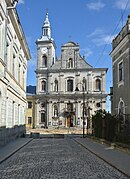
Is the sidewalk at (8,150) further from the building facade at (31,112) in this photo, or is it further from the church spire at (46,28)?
the church spire at (46,28)

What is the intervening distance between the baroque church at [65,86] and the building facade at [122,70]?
1199 inches

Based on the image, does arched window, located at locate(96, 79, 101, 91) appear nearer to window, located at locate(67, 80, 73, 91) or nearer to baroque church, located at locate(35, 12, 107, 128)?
baroque church, located at locate(35, 12, 107, 128)

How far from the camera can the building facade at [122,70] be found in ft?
72.5

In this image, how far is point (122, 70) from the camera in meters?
23.9

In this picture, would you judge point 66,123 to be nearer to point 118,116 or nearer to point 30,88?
point 30,88

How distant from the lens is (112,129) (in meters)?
20.3

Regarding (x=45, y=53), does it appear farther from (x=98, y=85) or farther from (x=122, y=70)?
(x=122, y=70)

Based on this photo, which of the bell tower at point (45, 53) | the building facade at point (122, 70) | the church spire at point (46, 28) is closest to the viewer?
the building facade at point (122, 70)

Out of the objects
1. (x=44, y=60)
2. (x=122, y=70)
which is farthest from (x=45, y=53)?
(x=122, y=70)

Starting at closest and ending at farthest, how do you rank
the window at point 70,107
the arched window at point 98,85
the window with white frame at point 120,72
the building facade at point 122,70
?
1. the building facade at point 122,70
2. the window with white frame at point 120,72
3. the window at point 70,107
4. the arched window at point 98,85

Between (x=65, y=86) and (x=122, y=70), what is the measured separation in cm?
3540

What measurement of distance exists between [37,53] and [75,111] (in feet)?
46.7

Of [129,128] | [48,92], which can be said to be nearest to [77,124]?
[48,92]

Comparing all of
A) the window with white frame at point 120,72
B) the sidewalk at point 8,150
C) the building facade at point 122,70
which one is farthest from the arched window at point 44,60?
the sidewalk at point 8,150
